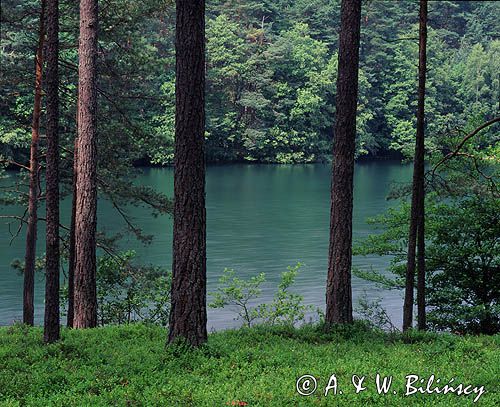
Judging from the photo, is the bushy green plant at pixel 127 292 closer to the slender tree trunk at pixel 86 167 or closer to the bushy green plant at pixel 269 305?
the bushy green plant at pixel 269 305

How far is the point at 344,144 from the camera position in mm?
10648

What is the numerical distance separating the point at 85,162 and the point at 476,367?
6859 millimetres

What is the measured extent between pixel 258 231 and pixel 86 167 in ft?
80.0

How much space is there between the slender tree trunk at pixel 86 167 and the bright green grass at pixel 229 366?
158cm

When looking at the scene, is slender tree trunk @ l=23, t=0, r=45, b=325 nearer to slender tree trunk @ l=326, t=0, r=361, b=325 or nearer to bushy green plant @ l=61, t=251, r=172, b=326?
bushy green plant @ l=61, t=251, r=172, b=326

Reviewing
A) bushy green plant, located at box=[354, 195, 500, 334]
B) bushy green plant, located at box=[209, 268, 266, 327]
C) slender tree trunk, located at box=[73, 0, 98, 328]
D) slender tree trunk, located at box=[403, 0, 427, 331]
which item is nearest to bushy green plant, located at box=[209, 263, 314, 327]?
bushy green plant, located at box=[209, 268, 266, 327]

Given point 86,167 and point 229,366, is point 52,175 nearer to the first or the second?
point 86,167

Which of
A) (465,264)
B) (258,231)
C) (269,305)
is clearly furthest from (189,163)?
(258,231)

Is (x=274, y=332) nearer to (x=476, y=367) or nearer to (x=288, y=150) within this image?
(x=476, y=367)

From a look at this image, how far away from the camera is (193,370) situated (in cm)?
844

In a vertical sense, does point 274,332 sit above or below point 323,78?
below

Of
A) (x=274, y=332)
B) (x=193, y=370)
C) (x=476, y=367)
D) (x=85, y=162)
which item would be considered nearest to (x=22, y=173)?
(x=85, y=162)

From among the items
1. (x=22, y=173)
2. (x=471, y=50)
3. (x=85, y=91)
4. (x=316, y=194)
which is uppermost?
(x=471, y=50)

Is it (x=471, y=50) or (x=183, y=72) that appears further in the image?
(x=471, y=50)
